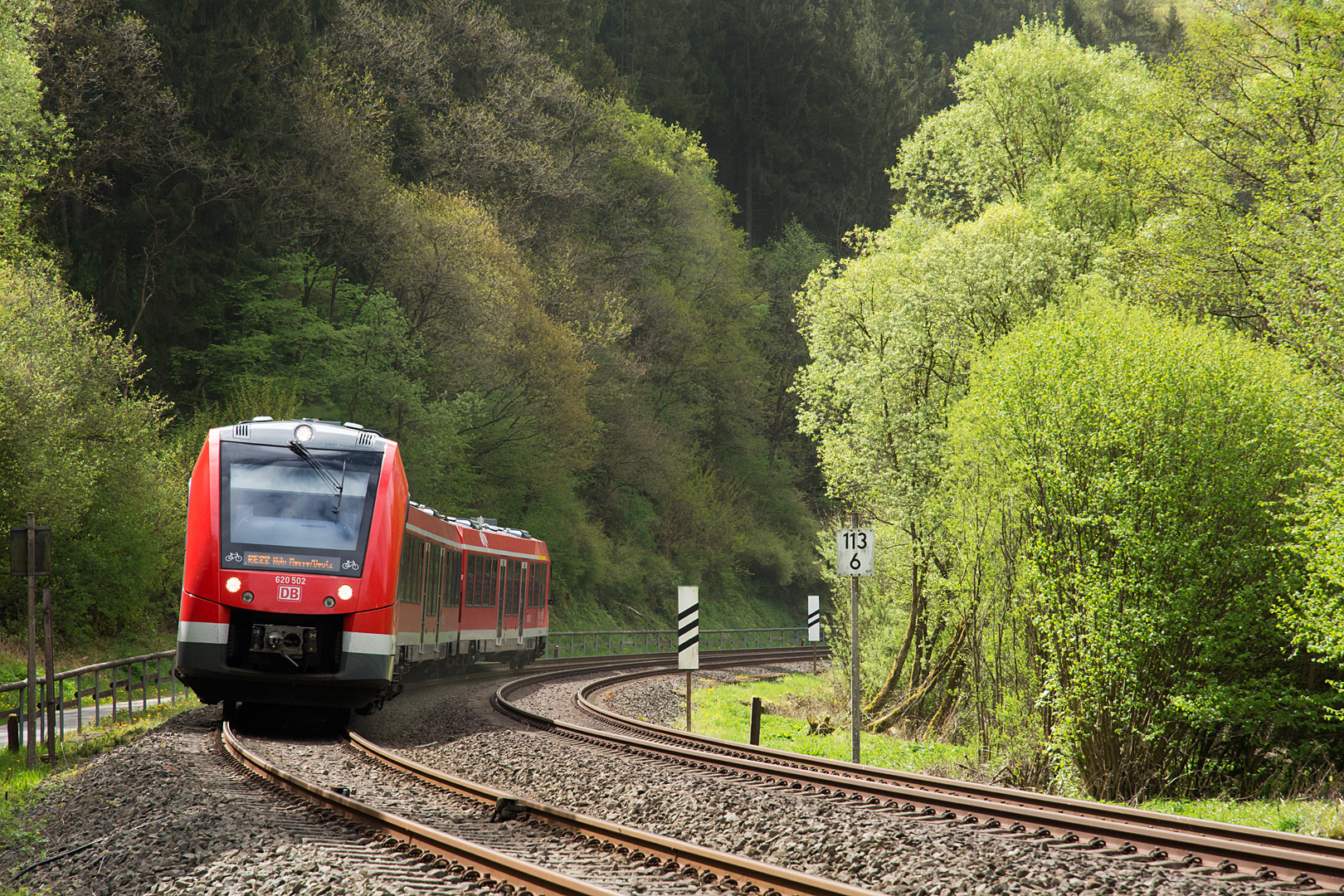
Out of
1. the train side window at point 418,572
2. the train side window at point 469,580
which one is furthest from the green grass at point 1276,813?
the train side window at point 469,580

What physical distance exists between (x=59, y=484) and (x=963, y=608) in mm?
17230

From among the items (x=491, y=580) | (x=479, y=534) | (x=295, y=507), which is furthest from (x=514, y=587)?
(x=295, y=507)

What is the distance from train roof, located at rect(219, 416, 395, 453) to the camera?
13.7m

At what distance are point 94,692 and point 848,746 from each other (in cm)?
1224

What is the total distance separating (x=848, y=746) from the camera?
17.8 metres

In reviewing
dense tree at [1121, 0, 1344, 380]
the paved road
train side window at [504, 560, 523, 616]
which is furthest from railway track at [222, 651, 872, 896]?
train side window at [504, 560, 523, 616]

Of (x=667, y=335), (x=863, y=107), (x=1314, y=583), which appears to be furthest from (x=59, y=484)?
(x=863, y=107)

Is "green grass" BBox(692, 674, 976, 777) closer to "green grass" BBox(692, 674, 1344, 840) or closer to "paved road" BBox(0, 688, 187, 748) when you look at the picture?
"green grass" BBox(692, 674, 1344, 840)

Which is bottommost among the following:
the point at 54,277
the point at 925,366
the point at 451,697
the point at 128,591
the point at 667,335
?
the point at 451,697

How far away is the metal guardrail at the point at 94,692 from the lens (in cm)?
1307

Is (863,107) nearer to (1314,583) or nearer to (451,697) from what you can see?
(451,697)

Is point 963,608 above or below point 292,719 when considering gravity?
above

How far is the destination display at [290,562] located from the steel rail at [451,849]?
9.69ft

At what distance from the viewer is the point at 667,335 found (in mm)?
54031
